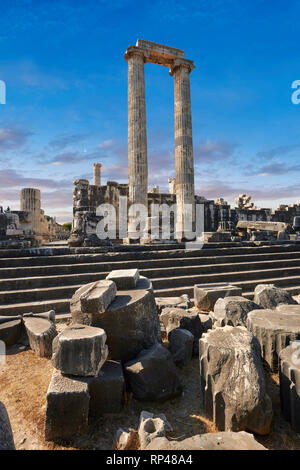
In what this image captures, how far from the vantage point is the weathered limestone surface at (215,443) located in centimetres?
155

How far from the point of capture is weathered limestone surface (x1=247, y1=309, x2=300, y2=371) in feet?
9.01

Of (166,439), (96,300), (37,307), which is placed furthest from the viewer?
(37,307)

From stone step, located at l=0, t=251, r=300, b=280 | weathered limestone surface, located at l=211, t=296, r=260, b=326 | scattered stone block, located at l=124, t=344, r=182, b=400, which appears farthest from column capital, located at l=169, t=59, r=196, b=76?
scattered stone block, located at l=124, t=344, r=182, b=400

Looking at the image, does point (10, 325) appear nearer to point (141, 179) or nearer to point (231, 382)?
point (231, 382)

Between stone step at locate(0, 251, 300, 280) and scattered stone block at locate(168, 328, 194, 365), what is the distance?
3.20 metres

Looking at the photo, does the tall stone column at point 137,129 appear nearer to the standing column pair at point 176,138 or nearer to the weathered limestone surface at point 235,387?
the standing column pair at point 176,138

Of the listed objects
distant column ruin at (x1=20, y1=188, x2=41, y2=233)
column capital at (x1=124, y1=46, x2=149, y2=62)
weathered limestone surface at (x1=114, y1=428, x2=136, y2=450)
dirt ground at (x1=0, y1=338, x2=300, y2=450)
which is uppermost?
column capital at (x1=124, y1=46, x2=149, y2=62)

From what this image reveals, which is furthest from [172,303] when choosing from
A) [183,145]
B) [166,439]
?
[183,145]

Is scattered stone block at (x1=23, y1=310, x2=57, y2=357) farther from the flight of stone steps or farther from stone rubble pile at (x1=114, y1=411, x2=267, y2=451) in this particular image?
stone rubble pile at (x1=114, y1=411, x2=267, y2=451)

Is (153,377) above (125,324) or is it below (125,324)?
below

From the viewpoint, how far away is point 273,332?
2797mm

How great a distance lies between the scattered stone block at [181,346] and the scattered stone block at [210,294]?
1844mm

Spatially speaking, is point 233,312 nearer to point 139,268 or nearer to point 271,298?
point 271,298

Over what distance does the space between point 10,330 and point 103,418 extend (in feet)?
6.78
